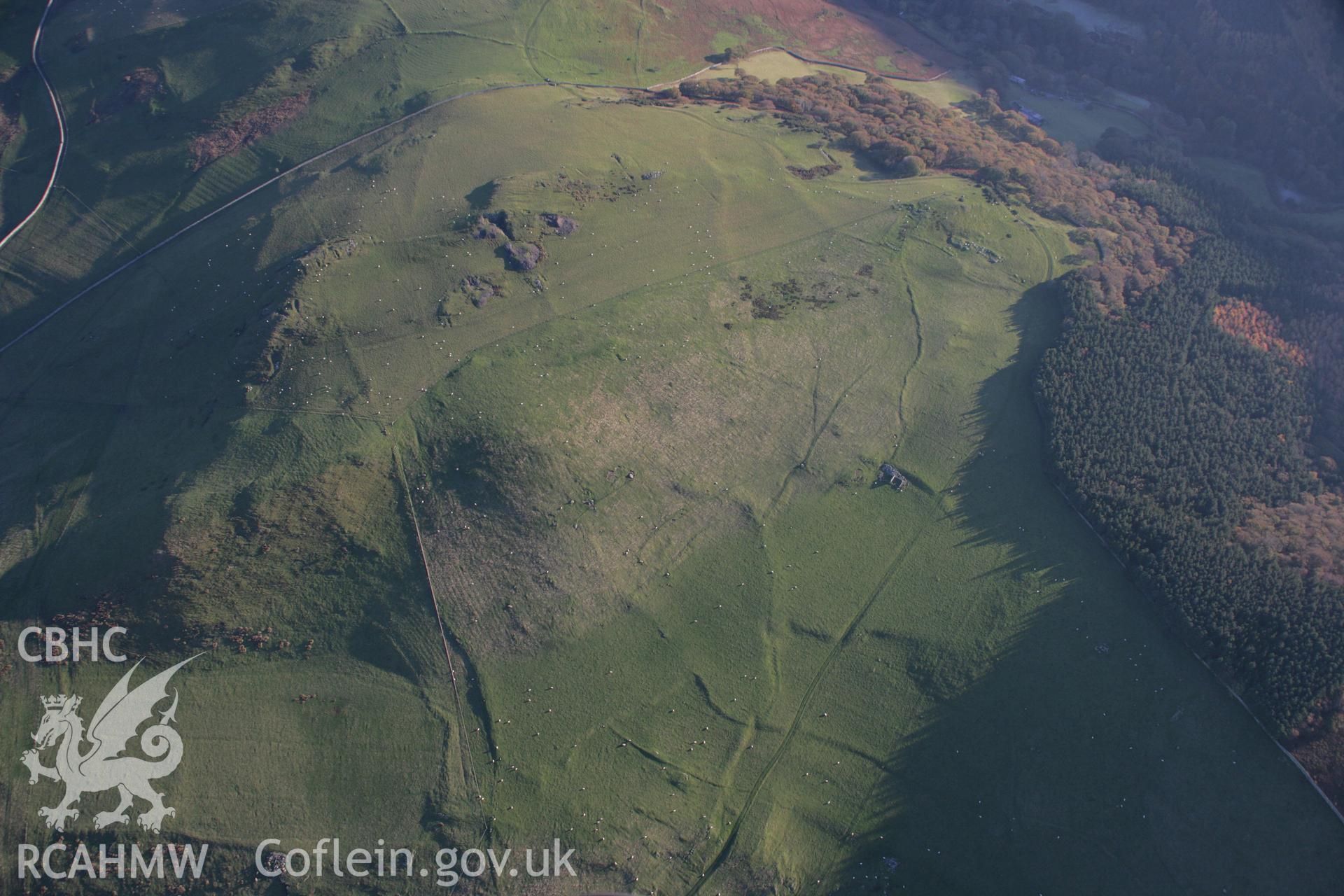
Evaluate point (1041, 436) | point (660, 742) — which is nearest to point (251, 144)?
point (660, 742)

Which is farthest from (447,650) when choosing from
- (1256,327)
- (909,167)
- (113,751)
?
(1256,327)

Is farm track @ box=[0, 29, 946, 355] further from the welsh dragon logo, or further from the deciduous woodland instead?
the welsh dragon logo

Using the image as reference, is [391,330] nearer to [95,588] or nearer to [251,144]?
[95,588]

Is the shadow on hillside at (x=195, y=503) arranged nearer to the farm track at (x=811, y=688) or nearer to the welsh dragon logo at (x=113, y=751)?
the welsh dragon logo at (x=113, y=751)

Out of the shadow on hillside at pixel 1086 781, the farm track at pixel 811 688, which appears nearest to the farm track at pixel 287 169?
the farm track at pixel 811 688

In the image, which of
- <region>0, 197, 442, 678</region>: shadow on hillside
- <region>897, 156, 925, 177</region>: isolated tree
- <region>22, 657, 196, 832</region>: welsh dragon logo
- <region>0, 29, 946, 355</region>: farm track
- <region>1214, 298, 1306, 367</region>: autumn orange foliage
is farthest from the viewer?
<region>897, 156, 925, 177</region>: isolated tree

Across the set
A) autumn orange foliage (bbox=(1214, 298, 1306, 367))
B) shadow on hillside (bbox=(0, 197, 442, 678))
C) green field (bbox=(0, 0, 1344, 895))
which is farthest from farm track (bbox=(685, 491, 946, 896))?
autumn orange foliage (bbox=(1214, 298, 1306, 367))
